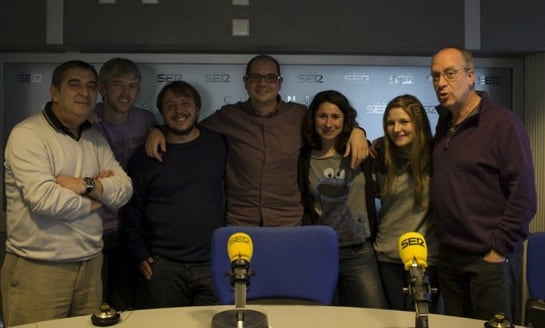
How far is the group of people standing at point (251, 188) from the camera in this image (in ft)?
7.58

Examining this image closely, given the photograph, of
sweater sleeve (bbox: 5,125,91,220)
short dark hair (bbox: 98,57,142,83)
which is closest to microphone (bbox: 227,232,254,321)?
sweater sleeve (bbox: 5,125,91,220)

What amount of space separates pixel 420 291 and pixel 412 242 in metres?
0.14

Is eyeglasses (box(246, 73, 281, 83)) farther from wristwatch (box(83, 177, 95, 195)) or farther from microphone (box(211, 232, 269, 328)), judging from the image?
microphone (box(211, 232, 269, 328))

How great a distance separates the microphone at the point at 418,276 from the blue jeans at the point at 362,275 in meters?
1.22

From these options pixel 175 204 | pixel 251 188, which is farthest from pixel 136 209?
pixel 251 188

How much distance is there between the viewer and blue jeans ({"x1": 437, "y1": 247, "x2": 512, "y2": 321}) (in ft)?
7.83

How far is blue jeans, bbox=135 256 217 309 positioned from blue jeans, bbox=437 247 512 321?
1.16 metres

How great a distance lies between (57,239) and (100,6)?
4.83 feet

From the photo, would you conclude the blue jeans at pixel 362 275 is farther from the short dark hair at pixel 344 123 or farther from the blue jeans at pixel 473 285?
the short dark hair at pixel 344 123

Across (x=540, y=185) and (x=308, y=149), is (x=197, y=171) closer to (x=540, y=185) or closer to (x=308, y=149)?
(x=308, y=149)

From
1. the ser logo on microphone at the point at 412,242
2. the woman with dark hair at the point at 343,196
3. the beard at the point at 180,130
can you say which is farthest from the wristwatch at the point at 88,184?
the ser logo on microphone at the point at 412,242

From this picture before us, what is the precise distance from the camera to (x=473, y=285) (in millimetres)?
2434


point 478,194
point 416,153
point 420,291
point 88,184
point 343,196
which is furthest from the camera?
point 343,196

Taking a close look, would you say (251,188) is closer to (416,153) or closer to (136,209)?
(136,209)
